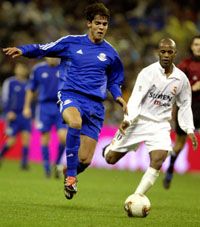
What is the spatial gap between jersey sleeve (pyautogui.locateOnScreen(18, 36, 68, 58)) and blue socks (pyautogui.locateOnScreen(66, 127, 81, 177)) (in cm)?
104

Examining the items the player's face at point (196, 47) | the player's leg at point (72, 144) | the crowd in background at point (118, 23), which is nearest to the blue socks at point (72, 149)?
the player's leg at point (72, 144)

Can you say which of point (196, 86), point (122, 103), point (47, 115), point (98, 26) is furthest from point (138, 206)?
point (47, 115)

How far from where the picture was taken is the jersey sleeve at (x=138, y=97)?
358 inches

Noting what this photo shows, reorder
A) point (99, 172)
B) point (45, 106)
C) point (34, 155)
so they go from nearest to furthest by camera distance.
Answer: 1. point (45, 106)
2. point (99, 172)
3. point (34, 155)

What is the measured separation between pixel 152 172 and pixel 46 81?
22.3ft

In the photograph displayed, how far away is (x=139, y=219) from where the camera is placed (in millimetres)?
8312

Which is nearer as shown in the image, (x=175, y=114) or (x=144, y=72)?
(x=144, y=72)

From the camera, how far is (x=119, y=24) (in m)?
21.4

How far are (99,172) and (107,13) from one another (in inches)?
323

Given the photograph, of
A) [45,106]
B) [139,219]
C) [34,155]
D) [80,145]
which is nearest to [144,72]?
[80,145]

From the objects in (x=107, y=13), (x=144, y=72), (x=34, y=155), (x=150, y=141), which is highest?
(x=107, y=13)

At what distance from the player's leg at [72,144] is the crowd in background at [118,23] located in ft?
34.8

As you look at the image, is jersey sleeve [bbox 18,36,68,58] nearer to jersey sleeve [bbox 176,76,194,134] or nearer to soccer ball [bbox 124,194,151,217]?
jersey sleeve [bbox 176,76,194,134]

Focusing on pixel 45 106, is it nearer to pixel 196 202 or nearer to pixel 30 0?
pixel 196 202
